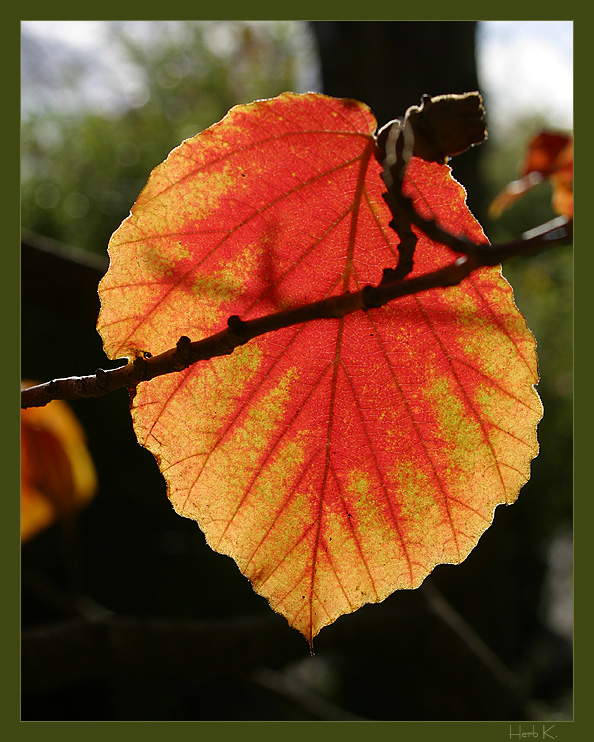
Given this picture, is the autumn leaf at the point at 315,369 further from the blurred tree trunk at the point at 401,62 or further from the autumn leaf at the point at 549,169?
the blurred tree trunk at the point at 401,62

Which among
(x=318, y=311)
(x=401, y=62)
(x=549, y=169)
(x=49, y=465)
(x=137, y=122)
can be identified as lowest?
(x=318, y=311)

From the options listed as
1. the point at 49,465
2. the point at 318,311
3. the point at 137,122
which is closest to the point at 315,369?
the point at 318,311

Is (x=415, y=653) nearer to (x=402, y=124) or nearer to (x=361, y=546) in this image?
(x=361, y=546)

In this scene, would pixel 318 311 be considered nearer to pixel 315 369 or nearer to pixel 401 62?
pixel 315 369

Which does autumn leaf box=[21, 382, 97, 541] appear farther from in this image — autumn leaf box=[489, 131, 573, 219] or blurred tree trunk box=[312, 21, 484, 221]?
blurred tree trunk box=[312, 21, 484, 221]

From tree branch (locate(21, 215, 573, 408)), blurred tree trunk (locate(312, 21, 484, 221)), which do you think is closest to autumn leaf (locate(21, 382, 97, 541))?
tree branch (locate(21, 215, 573, 408))
